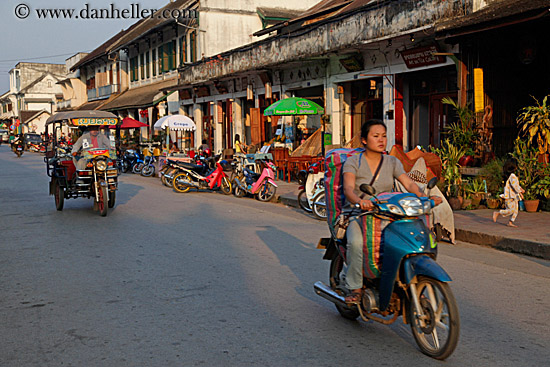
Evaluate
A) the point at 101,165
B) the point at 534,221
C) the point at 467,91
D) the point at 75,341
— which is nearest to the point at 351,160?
the point at 75,341

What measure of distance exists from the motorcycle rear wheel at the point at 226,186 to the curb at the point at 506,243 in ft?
27.8

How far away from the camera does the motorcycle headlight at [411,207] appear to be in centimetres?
423

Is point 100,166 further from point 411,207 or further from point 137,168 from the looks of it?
point 137,168

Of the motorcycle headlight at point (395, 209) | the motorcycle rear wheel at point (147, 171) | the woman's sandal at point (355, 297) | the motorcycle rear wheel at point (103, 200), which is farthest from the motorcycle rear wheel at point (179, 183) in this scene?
the motorcycle headlight at point (395, 209)

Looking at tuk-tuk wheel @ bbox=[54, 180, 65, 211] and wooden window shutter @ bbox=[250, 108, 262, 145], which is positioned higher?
wooden window shutter @ bbox=[250, 108, 262, 145]

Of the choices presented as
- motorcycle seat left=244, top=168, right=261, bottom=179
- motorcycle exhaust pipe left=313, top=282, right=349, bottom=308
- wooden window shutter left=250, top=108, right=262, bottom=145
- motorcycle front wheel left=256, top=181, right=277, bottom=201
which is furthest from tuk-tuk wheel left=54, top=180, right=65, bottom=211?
wooden window shutter left=250, top=108, right=262, bottom=145

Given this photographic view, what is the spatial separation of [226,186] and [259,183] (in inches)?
75.7

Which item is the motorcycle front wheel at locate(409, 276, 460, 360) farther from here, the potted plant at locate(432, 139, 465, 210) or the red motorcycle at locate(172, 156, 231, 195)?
the red motorcycle at locate(172, 156, 231, 195)

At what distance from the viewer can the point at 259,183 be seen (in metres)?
15.4

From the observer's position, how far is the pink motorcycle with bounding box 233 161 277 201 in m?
15.3

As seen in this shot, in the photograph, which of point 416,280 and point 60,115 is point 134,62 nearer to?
point 60,115

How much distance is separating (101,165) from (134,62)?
33.0 meters

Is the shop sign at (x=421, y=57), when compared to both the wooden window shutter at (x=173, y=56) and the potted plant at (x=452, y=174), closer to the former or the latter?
the potted plant at (x=452, y=174)

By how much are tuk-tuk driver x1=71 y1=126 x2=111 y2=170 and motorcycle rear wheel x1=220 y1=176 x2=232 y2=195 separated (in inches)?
194
